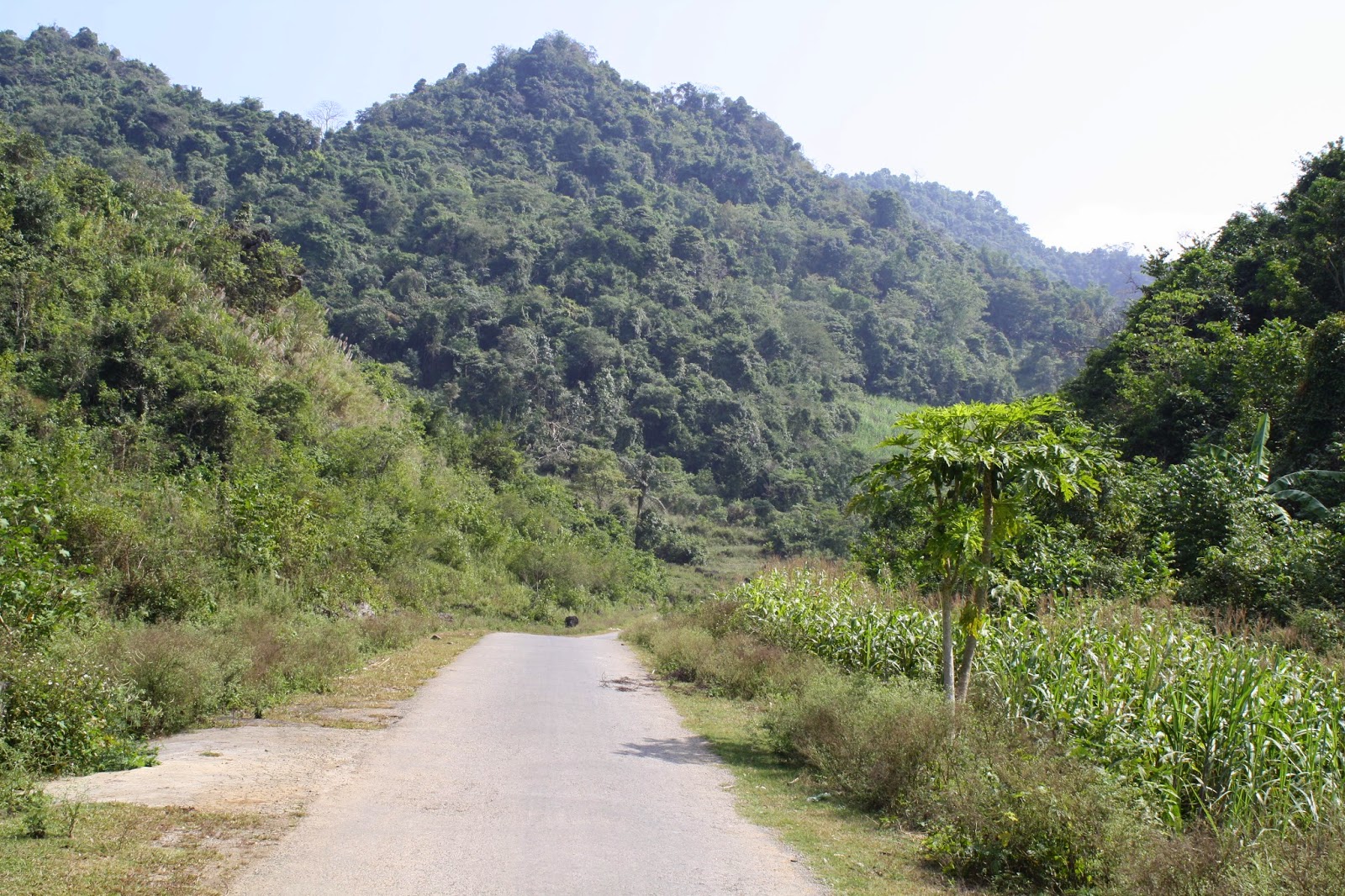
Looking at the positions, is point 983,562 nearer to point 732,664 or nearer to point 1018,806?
point 1018,806

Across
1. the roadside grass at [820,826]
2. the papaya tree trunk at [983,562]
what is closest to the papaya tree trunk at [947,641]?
the papaya tree trunk at [983,562]

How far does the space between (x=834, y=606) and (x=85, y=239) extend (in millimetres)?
26645

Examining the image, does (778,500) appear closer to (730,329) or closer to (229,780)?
(730,329)

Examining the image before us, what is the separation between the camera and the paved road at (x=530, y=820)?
18.2ft

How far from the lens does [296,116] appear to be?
85.6 meters

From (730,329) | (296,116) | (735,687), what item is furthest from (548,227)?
(735,687)

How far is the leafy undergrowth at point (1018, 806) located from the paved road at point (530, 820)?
109 cm

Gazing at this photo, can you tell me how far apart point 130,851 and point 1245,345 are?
2660 cm

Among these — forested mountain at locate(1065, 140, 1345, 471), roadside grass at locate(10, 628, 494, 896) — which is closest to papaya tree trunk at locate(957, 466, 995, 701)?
roadside grass at locate(10, 628, 494, 896)

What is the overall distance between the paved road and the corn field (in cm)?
274

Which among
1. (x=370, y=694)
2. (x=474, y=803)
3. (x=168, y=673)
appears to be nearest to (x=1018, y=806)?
(x=474, y=803)

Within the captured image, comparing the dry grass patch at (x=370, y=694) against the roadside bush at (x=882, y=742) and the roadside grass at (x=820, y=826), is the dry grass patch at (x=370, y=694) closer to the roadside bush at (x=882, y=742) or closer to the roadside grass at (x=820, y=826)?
→ the roadside grass at (x=820, y=826)

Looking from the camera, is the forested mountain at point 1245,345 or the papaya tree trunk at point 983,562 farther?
the forested mountain at point 1245,345

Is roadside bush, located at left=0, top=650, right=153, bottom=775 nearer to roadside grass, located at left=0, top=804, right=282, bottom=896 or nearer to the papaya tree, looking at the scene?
roadside grass, located at left=0, top=804, right=282, bottom=896
